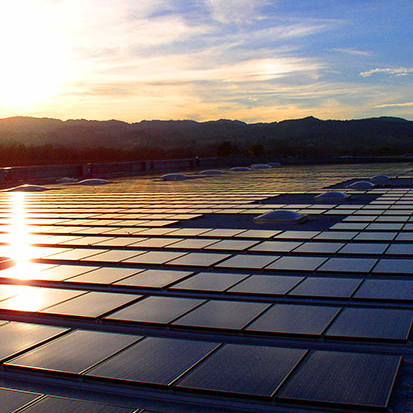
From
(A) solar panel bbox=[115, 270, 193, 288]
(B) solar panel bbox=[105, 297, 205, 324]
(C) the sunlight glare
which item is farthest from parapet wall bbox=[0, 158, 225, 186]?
(B) solar panel bbox=[105, 297, 205, 324]

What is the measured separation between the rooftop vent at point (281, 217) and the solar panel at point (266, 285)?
340 inches

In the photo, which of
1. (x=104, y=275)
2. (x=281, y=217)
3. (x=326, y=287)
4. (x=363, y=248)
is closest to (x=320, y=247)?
(x=363, y=248)

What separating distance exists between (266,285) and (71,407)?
18.2 feet

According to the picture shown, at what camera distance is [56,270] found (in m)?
13.2

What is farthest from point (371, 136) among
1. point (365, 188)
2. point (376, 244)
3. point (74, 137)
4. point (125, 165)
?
point (376, 244)

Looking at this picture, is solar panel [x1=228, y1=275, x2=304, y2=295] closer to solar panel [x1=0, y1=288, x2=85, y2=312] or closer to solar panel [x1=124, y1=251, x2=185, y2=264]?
solar panel [x1=124, y1=251, x2=185, y2=264]

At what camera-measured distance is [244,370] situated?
6.99 metres

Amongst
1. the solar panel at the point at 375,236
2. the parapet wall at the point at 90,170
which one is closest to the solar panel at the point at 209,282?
the solar panel at the point at 375,236

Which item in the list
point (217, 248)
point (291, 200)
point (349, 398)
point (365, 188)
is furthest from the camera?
point (365, 188)

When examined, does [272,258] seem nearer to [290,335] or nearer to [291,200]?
[290,335]

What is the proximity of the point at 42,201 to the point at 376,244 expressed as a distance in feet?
67.9

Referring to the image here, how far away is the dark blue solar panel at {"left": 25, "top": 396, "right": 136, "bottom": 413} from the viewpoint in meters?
6.19

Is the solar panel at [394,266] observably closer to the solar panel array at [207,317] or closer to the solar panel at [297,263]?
the solar panel array at [207,317]

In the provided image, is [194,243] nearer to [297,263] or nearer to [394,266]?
[297,263]
